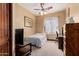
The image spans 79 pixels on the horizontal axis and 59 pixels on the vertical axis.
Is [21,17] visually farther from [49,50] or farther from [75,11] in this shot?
[75,11]

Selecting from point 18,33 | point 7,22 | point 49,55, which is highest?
point 7,22

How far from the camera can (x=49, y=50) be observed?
2408 mm

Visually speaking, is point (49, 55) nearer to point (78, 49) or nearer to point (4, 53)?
point (78, 49)

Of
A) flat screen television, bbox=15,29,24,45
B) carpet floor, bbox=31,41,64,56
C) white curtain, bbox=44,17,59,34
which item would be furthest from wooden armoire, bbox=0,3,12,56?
white curtain, bbox=44,17,59,34

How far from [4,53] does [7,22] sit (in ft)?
2.02

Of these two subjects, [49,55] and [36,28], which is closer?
[49,55]

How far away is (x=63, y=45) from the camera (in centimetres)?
242

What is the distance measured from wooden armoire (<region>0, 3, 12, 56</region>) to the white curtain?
0.76m

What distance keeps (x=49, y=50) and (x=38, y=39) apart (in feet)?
1.06

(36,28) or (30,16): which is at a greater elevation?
(30,16)

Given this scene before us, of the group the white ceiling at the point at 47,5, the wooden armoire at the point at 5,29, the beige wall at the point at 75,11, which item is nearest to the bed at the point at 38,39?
the wooden armoire at the point at 5,29

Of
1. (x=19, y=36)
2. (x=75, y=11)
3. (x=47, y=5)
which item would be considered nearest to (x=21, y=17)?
(x=19, y=36)

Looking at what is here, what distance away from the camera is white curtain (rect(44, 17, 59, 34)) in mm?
2503

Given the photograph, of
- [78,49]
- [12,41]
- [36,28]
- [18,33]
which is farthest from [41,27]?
[78,49]
